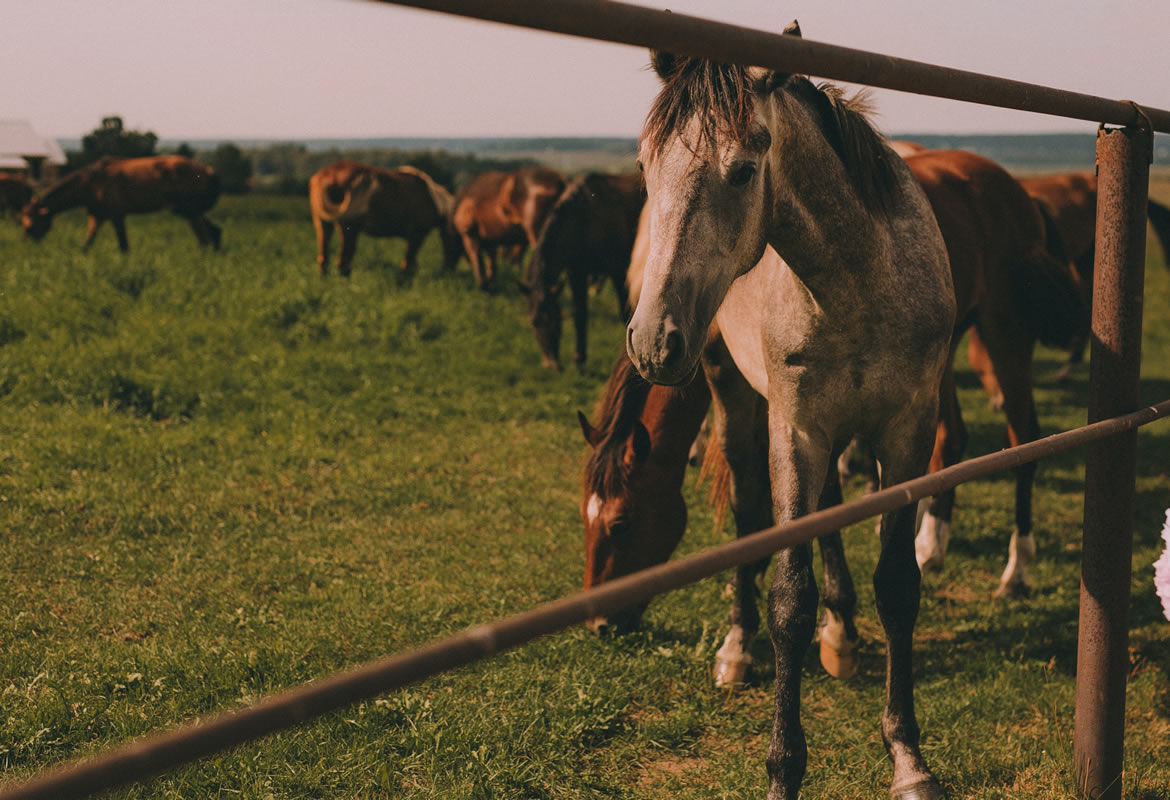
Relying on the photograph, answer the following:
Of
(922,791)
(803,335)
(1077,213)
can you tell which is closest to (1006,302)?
(803,335)

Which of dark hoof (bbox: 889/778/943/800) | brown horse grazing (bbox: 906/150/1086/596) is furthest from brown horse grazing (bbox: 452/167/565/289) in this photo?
dark hoof (bbox: 889/778/943/800)

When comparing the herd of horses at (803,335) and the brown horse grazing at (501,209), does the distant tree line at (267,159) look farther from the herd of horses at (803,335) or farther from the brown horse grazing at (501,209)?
the herd of horses at (803,335)

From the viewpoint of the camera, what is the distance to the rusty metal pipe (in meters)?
1.09

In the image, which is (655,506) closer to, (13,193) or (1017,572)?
(1017,572)

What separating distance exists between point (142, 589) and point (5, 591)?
1.62ft

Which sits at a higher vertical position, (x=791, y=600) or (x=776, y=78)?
(x=776, y=78)

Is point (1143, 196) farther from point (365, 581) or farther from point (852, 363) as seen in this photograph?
point (365, 581)

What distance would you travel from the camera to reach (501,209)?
1165 centimetres

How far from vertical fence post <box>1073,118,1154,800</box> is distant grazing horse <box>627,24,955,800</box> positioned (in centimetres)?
39

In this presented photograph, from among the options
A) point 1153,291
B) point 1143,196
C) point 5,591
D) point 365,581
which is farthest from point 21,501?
point 1153,291

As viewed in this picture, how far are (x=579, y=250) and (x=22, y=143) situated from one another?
3270cm

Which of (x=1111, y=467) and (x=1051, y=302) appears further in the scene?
(x=1051, y=302)

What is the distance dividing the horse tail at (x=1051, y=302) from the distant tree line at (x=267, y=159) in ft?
50.2

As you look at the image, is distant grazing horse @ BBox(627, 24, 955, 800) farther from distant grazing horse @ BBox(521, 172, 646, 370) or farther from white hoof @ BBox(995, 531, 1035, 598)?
distant grazing horse @ BBox(521, 172, 646, 370)
